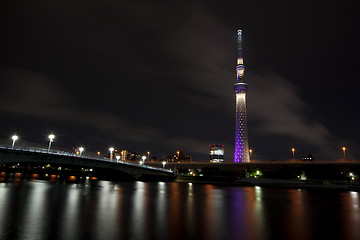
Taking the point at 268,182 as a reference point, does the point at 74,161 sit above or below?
above

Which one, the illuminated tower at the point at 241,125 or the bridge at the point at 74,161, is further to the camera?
the illuminated tower at the point at 241,125

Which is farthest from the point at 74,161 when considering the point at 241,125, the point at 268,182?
the point at 241,125

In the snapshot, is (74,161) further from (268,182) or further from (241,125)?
(241,125)

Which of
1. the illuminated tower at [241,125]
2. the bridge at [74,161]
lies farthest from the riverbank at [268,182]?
the illuminated tower at [241,125]

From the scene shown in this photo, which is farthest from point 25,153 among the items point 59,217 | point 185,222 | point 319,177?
point 319,177

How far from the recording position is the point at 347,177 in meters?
128

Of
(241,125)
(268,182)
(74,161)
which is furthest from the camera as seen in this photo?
(241,125)

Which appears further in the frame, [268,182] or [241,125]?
[241,125]

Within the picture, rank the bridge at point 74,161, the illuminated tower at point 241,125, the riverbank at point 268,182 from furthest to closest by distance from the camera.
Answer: the illuminated tower at point 241,125
the riverbank at point 268,182
the bridge at point 74,161

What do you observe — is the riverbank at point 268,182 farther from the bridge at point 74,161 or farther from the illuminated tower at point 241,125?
the illuminated tower at point 241,125

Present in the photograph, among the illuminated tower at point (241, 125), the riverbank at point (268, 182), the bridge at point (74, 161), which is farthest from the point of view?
the illuminated tower at point (241, 125)

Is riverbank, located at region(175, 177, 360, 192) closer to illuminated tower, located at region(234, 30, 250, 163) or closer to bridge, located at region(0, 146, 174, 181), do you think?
bridge, located at region(0, 146, 174, 181)

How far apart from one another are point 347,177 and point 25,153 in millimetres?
139225

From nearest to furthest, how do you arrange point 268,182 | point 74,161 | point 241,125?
point 74,161
point 268,182
point 241,125
